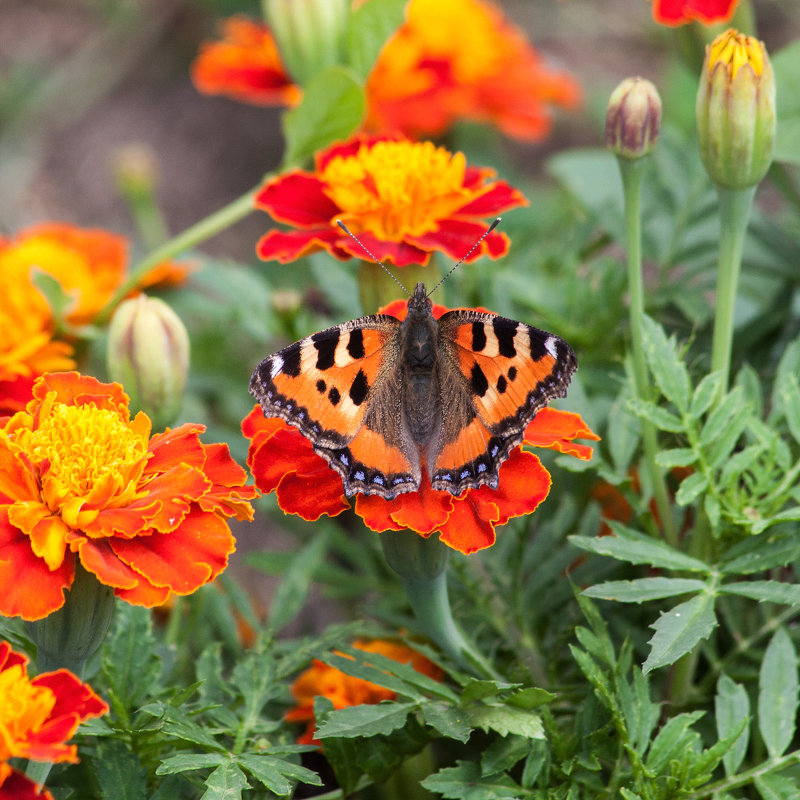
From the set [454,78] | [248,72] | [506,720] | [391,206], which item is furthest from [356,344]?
[454,78]

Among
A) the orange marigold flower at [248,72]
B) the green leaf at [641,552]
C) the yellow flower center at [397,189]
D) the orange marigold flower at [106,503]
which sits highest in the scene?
the orange marigold flower at [248,72]

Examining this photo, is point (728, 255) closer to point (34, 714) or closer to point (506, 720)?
point (506, 720)

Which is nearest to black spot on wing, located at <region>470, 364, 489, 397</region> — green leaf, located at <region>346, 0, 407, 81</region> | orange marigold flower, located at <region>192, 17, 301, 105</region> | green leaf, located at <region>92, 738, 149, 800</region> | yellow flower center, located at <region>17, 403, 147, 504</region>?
yellow flower center, located at <region>17, 403, 147, 504</region>

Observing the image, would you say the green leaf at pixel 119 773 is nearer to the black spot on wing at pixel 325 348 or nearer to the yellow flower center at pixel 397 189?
the black spot on wing at pixel 325 348

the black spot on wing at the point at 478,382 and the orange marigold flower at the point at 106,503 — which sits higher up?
the black spot on wing at the point at 478,382

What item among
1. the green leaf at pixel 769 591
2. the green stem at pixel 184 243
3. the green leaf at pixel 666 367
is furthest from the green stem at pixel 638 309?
the green stem at pixel 184 243

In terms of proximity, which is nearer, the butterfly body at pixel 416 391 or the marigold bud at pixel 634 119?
the butterfly body at pixel 416 391

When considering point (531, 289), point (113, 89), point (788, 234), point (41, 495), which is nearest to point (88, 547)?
point (41, 495)
